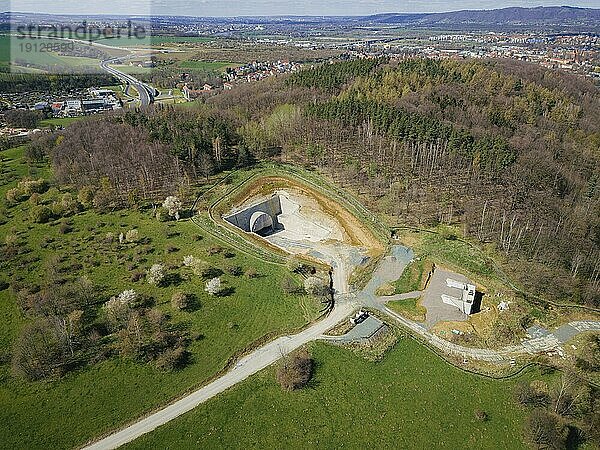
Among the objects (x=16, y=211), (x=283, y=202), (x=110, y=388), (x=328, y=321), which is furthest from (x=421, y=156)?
(x=16, y=211)

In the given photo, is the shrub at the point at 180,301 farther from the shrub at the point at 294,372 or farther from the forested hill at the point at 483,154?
the forested hill at the point at 483,154

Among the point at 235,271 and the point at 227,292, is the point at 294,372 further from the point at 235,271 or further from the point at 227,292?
the point at 235,271

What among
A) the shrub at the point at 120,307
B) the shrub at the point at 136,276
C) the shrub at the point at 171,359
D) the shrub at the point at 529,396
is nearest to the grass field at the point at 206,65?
the shrub at the point at 136,276

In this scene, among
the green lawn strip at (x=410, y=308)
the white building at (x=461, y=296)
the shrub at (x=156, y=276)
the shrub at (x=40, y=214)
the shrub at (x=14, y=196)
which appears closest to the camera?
the green lawn strip at (x=410, y=308)

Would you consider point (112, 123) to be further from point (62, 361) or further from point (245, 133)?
point (62, 361)

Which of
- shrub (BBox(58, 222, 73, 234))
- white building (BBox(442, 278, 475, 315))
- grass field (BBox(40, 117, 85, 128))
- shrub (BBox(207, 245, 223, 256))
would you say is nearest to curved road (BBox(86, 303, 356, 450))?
white building (BBox(442, 278, 475, 315))

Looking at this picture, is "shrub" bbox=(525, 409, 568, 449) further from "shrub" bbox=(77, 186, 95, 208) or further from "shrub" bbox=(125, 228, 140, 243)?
"shrub" bbox=(77, 186, 95, 208)

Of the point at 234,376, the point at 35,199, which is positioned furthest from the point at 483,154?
→ the point at 35,199
